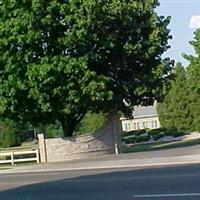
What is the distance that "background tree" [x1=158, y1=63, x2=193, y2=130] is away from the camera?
7506cm

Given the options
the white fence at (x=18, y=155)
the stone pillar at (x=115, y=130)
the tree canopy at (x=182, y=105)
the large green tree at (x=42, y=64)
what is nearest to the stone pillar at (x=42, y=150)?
the white fence at (x=18, y=155)

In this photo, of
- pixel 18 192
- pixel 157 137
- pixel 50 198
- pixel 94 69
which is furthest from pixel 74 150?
pixel 157 137

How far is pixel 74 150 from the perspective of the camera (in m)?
38.9

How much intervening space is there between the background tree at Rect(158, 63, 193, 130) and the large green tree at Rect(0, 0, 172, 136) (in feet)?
112

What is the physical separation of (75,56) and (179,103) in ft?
128

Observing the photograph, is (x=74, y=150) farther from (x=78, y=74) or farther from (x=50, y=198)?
(x=50, y=198)

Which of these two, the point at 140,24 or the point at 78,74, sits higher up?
the point at 140,24

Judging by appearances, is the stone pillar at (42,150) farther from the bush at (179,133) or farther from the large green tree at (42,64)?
the bush at (179,133)

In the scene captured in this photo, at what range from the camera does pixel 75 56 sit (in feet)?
124

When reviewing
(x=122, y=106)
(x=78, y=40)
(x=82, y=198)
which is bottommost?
(x=82, y=198)

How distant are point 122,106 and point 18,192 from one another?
21891 mm

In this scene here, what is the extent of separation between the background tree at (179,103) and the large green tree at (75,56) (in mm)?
34183

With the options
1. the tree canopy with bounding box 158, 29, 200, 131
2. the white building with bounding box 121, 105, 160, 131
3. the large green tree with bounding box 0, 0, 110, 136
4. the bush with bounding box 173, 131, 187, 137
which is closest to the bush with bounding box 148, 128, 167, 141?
the bush with bounding box 173, 131, 187, 137

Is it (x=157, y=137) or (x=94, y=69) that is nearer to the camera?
(x=94, y=69)
